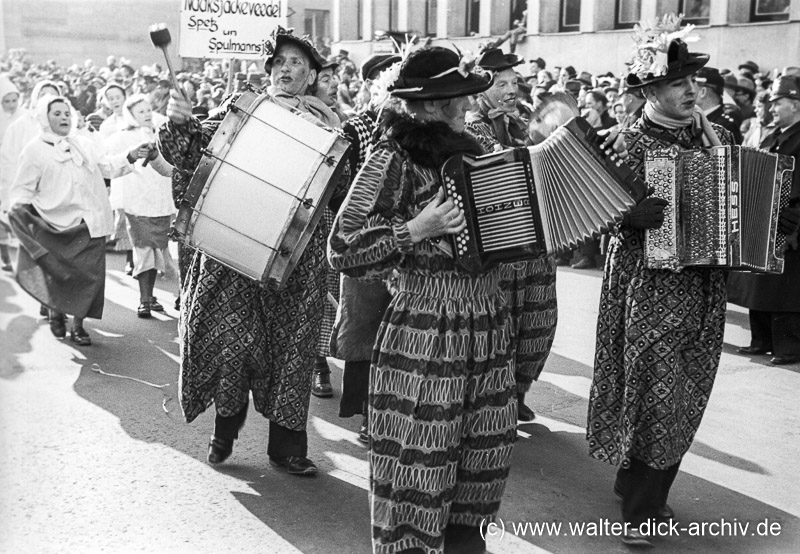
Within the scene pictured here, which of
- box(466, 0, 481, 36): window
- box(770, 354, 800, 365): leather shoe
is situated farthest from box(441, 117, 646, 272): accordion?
box(466, 0, 481, 36): window

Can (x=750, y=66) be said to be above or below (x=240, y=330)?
above

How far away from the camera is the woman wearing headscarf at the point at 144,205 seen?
9.06 m

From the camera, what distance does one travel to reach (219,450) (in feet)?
16.8

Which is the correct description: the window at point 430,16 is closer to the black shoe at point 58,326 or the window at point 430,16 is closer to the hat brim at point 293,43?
the black shoe at point 58,326

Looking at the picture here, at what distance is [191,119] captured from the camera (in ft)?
15.6

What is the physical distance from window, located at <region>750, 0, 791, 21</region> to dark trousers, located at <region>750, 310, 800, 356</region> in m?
8.41

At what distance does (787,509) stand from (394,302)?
7.56 feet

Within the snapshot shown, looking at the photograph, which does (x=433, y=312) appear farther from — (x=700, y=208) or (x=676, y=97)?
(x=676, y=97)

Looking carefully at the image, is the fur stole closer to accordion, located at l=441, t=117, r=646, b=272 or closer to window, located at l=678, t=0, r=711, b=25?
accordion, located at l=441, t=117, r=646, b=272

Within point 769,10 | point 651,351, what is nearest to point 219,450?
point 651,351

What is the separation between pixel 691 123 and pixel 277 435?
8.24 feet

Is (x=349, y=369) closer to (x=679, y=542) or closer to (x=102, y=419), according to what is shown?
(x=102, y=419)

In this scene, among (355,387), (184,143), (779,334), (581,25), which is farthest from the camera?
(581,25)

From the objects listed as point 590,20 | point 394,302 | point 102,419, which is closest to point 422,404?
point 394,302
